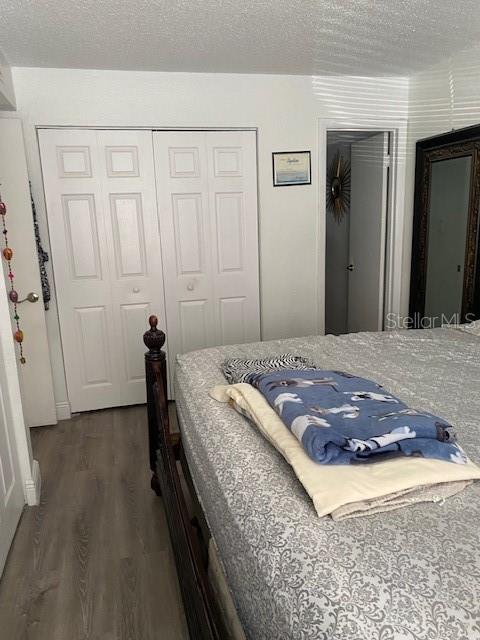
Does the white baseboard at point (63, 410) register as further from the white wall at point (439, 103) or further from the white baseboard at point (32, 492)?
the white wall at point (439, 103)

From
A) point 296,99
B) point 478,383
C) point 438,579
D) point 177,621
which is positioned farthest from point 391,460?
point 296,99

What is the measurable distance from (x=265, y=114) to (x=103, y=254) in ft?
5.06

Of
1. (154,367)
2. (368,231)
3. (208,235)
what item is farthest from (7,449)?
(368,231)

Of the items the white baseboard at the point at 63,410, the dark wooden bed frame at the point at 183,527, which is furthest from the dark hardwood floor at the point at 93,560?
the white baseboard at the point at 63,410

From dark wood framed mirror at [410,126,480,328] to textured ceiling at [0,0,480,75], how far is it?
2.03ft

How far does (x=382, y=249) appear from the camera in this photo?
3.94 metres

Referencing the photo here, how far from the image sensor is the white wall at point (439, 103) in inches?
117

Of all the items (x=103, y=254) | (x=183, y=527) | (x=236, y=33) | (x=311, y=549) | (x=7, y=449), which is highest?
(x=236, y=33)

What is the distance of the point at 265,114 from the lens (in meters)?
3.38

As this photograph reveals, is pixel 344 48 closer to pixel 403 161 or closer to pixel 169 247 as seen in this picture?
pixel 403 161

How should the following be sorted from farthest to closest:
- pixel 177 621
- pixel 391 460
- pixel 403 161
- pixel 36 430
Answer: pixel 403 161, pixel 36 430, pixel 177 621, pixel 391 460

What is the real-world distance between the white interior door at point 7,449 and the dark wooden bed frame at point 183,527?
63cm

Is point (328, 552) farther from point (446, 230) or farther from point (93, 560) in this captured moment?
point (446, 230)

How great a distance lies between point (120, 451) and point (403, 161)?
3013 mm
